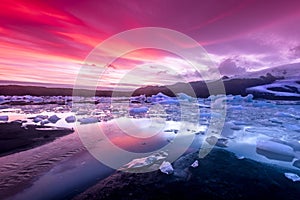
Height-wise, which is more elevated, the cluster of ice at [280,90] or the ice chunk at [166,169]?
the cluster of ice at [280,90]

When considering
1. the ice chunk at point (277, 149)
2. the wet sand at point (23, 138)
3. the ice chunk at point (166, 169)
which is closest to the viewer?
the ice chunk at point (166, 169)

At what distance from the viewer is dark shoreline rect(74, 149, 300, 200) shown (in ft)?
11.9

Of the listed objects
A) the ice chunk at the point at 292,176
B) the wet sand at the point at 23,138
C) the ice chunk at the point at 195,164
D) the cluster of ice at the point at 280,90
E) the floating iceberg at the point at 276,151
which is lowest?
the wet sand at the point at 23,138

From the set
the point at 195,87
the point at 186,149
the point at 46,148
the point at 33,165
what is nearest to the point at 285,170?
the point at 186,149

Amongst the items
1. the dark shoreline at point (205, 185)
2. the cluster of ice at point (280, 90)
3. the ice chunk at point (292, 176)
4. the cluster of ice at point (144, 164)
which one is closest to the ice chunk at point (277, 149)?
the dark shoreline at point (205, 185)

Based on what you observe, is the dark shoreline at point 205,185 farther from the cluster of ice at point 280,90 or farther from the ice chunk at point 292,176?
the cluster of ice at point 280,90

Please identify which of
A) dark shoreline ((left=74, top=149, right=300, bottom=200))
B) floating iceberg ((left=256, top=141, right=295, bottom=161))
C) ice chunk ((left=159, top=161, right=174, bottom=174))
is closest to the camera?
dark shoreline ((left=74, top=149, right=300, bottom=200))

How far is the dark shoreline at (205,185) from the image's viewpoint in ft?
11.9

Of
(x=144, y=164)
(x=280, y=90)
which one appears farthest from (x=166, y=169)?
(x=280, y=90)

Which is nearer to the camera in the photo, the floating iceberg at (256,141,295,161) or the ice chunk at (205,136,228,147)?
the floating iceberg at (256,141,295,161)

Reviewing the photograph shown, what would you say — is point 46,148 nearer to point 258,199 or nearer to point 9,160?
point 9,160

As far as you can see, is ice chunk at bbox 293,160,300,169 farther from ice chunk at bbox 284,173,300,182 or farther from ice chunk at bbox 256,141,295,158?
ice chunk at bbox 284,173,300,182

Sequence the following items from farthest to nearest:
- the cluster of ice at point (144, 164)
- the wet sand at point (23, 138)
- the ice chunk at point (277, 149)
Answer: the wet sand at point (23, 138), the ice chunk at point (277, 149), the cluster of ice at point (144, 164)

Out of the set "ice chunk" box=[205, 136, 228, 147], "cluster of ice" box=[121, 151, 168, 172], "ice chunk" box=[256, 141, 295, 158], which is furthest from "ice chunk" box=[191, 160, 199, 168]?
"ice chunk" box=[256, 141, 295, 158]
